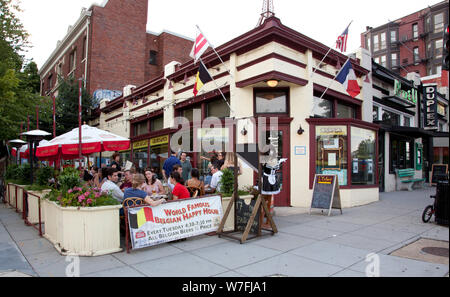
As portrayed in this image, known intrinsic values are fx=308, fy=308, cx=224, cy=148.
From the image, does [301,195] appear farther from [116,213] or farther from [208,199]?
[116,213]

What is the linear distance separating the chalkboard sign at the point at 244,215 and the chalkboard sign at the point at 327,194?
3022 millimetres

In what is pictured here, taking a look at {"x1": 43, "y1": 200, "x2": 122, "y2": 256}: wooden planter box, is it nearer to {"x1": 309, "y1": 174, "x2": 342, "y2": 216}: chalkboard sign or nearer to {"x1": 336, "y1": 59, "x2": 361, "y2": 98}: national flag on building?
{"x1": 309, "y1": 174, "x2": 342, "y2": 216}: chalkboard sign

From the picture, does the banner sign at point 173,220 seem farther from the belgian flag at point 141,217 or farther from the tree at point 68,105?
the tree at point 68,105

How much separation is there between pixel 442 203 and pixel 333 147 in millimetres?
3710

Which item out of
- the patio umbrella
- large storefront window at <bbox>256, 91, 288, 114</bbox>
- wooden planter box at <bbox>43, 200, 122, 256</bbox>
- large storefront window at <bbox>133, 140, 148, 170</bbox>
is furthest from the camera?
large storefront window at <bbox>133, 140, 148, 170</bbox>

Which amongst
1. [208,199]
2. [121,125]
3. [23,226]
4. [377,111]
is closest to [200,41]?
[208,199]

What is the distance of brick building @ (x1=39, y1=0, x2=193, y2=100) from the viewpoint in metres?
22.7

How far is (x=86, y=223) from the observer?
524cm

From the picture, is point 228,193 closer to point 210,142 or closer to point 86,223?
point 86,223

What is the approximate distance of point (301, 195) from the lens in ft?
33.3

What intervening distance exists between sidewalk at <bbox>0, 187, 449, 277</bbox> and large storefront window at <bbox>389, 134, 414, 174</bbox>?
9108 mm

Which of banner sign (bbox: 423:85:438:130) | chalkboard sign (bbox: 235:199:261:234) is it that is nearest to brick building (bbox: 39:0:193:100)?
banner sign (bbox: 423:85:438:130)
